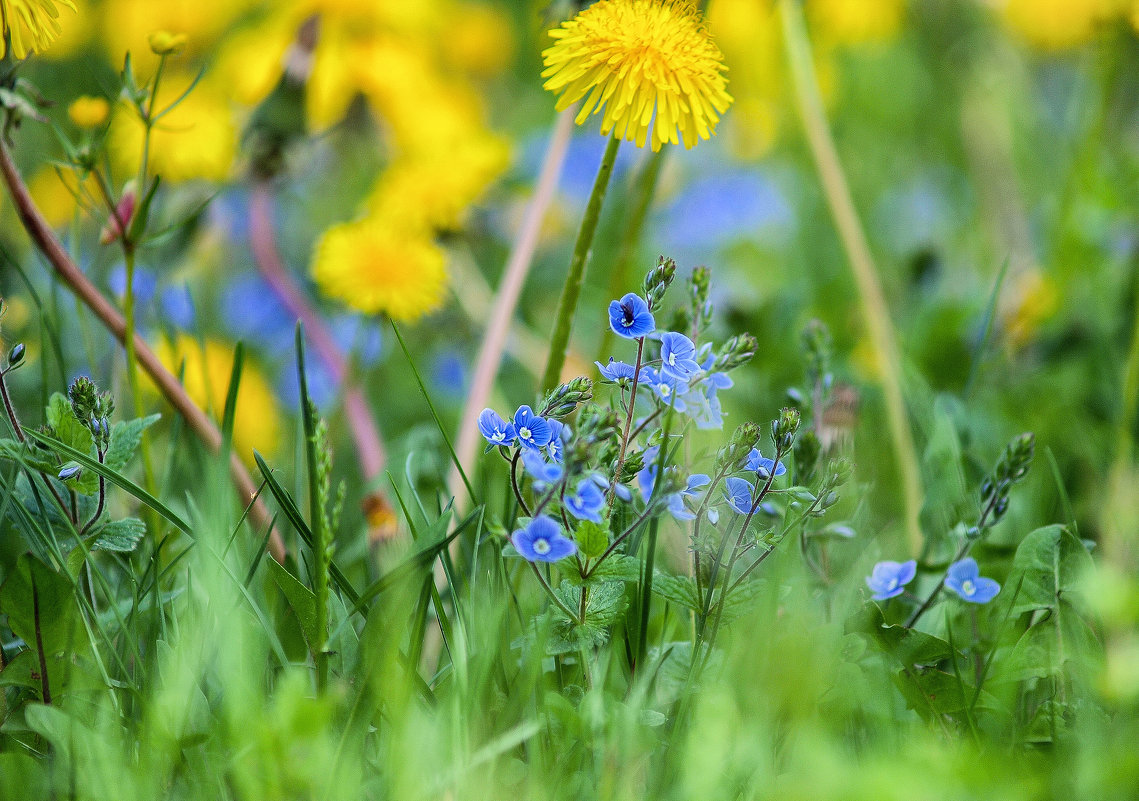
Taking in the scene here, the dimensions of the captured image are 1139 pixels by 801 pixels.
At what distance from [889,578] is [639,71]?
522 mm

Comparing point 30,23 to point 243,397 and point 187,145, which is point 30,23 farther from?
point 243,397

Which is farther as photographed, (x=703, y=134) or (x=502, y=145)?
(x=502, y=145)

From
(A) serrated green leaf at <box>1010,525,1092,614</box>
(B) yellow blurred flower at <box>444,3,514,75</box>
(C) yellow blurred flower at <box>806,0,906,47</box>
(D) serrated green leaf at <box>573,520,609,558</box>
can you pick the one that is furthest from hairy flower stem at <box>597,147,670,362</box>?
(B) yellow blurred flower at <box>444,3,514,75</box>

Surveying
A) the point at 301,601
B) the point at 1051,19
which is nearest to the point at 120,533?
the point at 301,601

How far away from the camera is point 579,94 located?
0.80 metres

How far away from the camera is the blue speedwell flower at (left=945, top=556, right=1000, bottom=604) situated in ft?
2.82

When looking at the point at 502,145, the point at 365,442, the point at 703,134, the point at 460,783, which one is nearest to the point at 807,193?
the point at 502,145

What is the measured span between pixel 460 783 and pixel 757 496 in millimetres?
337

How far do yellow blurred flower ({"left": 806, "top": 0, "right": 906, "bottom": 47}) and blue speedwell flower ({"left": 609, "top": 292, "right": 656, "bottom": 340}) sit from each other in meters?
2.12

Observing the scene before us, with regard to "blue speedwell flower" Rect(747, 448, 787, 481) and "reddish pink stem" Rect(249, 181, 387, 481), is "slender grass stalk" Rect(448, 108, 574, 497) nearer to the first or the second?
"reddish pink stem" Rect(249, 181, 387, 481)

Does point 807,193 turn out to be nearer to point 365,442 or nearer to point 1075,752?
point 365,442

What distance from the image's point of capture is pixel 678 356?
82 cm

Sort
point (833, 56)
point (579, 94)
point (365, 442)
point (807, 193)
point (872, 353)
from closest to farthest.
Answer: point (579, 94), point (365, 442), point (872, 353), point (807, 193), point (833, 56)

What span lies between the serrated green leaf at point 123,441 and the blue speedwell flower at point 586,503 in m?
0.39
